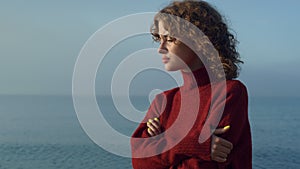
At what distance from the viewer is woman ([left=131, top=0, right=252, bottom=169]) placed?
1.53 m

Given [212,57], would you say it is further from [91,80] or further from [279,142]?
[279,142]

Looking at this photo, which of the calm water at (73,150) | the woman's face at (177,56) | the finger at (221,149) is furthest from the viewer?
the calm water at (73,150)

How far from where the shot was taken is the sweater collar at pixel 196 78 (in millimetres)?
1633

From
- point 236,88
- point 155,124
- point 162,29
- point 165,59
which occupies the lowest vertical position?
point 155,124

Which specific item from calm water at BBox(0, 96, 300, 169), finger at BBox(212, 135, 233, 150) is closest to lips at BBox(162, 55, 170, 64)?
finger at BBox(212, 135, 233, 150)

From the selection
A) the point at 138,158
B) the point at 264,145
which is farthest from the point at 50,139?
the point at 138,158

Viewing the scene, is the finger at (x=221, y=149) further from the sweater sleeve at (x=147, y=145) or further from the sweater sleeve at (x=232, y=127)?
the sweater sleeve at (x=147, y=145)

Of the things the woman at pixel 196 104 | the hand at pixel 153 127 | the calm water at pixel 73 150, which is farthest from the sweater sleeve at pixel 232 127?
the calm water at pixel 73 150

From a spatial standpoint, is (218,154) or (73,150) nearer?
(218,154)

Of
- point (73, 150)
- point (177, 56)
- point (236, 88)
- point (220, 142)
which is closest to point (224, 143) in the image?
point (220, 142)

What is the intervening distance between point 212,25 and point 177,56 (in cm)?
19

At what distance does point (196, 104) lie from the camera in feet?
5.41

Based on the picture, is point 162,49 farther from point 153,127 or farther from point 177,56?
point 153,127

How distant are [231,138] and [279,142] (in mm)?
25231
